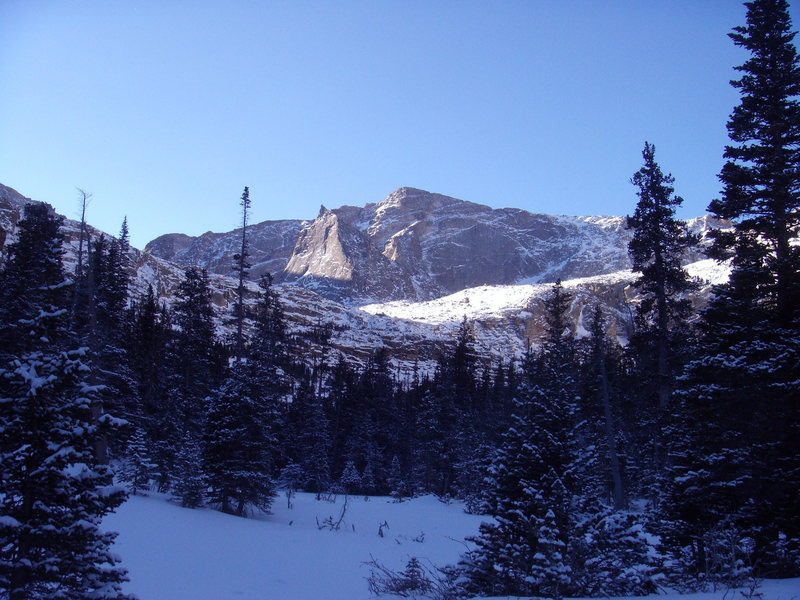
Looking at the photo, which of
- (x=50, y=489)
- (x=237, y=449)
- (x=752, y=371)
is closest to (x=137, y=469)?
(x=237, y=449)

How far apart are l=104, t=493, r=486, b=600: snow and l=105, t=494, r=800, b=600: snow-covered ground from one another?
2 centimetres

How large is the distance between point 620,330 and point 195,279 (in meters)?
166

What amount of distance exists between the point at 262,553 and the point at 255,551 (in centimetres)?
25

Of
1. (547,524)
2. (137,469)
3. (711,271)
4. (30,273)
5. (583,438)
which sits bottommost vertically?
(137,469)

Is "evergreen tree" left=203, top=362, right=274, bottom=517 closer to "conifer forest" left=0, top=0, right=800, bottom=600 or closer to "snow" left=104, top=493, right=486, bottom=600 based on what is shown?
"conifer forest" left=0, top=0, right=800, bottom=600

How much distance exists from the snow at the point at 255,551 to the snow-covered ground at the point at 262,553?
0.07ft

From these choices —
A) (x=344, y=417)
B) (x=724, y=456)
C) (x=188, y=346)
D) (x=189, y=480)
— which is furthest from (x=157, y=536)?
(x=344, y=417)

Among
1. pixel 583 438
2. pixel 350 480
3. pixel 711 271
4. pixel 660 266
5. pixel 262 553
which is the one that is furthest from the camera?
pixel 711 271

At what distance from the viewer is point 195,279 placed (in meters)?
44.3

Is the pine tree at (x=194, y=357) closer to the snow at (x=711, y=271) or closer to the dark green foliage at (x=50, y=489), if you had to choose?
the dark green foliage at (x=50, y=489)

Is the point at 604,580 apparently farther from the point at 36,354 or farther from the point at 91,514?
the point at 36,354

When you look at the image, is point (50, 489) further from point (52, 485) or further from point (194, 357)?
point (194, 357)

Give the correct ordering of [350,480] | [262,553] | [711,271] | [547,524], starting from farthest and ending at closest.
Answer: [711,271]
[350,480]
[262,553]
[547,524]

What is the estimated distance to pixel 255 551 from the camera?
15.0 meters
